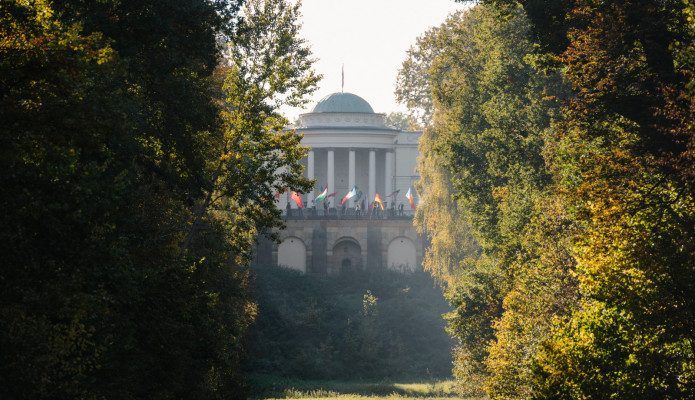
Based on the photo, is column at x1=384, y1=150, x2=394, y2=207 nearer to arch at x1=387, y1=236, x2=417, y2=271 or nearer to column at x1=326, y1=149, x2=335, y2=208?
column at x1=326, y1=149, x2=335, y2=208

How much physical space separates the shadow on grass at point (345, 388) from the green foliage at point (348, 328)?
5.58ft

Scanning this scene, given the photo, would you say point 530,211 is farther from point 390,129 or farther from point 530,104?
point 390,129

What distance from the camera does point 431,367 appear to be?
221ft

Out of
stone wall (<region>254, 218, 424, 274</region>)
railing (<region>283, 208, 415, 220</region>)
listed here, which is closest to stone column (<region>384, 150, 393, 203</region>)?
railing (<region>283, 208, 415, 220</region>)

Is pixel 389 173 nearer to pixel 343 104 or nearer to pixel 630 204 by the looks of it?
pixel 343 104

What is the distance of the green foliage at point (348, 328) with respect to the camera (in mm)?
62969

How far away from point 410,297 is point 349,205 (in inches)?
1025

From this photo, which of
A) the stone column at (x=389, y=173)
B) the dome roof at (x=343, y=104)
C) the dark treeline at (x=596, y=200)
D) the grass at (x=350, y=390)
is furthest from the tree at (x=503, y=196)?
the dome roof at (x=343, y=104)

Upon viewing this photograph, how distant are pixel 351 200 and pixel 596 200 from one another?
270 ft

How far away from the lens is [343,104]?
10194 centimetres

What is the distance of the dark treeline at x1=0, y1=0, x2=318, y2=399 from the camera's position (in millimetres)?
16453

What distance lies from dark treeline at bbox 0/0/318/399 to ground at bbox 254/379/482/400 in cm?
1353


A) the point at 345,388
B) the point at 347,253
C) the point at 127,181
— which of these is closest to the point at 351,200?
the point at 347,253

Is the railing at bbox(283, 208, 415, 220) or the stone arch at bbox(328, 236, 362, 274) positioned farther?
the stone arch at bbox(328, 236, 362, 274)
